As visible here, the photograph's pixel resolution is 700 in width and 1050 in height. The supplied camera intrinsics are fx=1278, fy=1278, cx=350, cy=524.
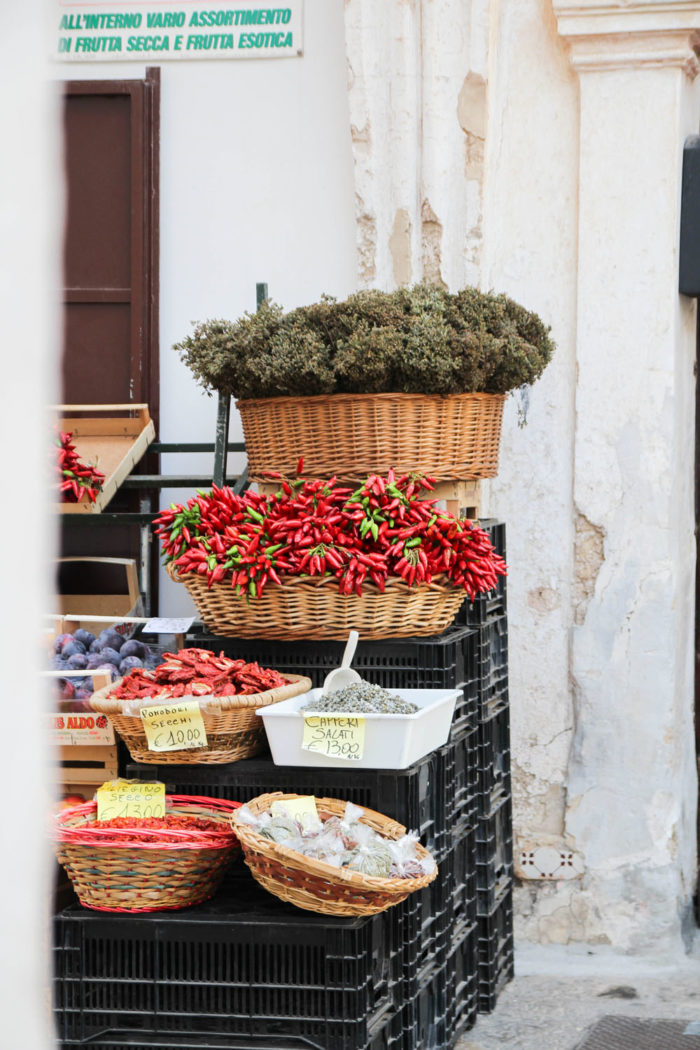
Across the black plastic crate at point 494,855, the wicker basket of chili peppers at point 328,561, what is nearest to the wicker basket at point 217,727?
the wicker basket of chili peppers at point 328,561

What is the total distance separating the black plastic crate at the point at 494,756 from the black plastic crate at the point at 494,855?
0.03m

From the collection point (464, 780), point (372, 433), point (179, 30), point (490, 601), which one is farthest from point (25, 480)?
point (179, 30)

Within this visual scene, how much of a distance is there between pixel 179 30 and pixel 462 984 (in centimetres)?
309

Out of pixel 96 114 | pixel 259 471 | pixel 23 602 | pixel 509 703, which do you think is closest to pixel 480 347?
pixel 259 471

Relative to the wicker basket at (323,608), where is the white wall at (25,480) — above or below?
above

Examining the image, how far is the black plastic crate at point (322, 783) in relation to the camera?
2.63m

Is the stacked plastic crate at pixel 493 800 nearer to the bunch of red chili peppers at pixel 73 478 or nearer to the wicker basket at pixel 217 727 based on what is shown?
the wicker basket at pixel 217 727

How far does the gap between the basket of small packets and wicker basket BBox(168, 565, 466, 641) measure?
501mm

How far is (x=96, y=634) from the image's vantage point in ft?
12.2

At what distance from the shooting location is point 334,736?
102 inches

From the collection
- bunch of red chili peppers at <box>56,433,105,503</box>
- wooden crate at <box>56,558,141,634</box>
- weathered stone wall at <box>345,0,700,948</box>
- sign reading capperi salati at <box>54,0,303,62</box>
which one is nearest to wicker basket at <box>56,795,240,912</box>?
bunch of red chili peppers at <box>56,433,105,503</box>

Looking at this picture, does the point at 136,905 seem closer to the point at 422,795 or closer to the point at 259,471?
the point at 422,795

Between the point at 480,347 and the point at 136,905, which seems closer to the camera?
the point at 136,905

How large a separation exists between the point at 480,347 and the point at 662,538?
114 centimetres
